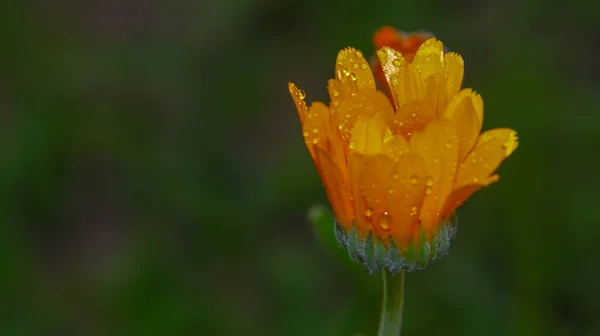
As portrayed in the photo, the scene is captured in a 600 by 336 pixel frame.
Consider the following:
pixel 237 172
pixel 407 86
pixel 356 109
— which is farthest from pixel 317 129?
pixel 237 172

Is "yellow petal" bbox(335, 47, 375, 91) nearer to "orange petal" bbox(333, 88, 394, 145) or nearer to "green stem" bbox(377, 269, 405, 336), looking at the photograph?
"orange petal" bbox(333, 88, 394, 145)

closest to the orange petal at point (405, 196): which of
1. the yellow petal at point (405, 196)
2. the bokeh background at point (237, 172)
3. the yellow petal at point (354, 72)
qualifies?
the yellow petal at point (405, 196)

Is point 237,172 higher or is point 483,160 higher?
point 483,160

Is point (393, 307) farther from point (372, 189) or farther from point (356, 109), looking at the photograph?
point (356, 109)

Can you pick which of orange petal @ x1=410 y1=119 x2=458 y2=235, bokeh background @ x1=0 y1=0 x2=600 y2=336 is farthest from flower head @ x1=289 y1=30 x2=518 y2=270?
bokeh background @ x1=0 y1=0 x2=600 y2=336

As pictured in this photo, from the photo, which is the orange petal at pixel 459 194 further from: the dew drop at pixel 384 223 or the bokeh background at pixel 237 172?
the bokeh background at pixel 237 172

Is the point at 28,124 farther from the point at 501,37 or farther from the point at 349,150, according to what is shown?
the point at 349,150
